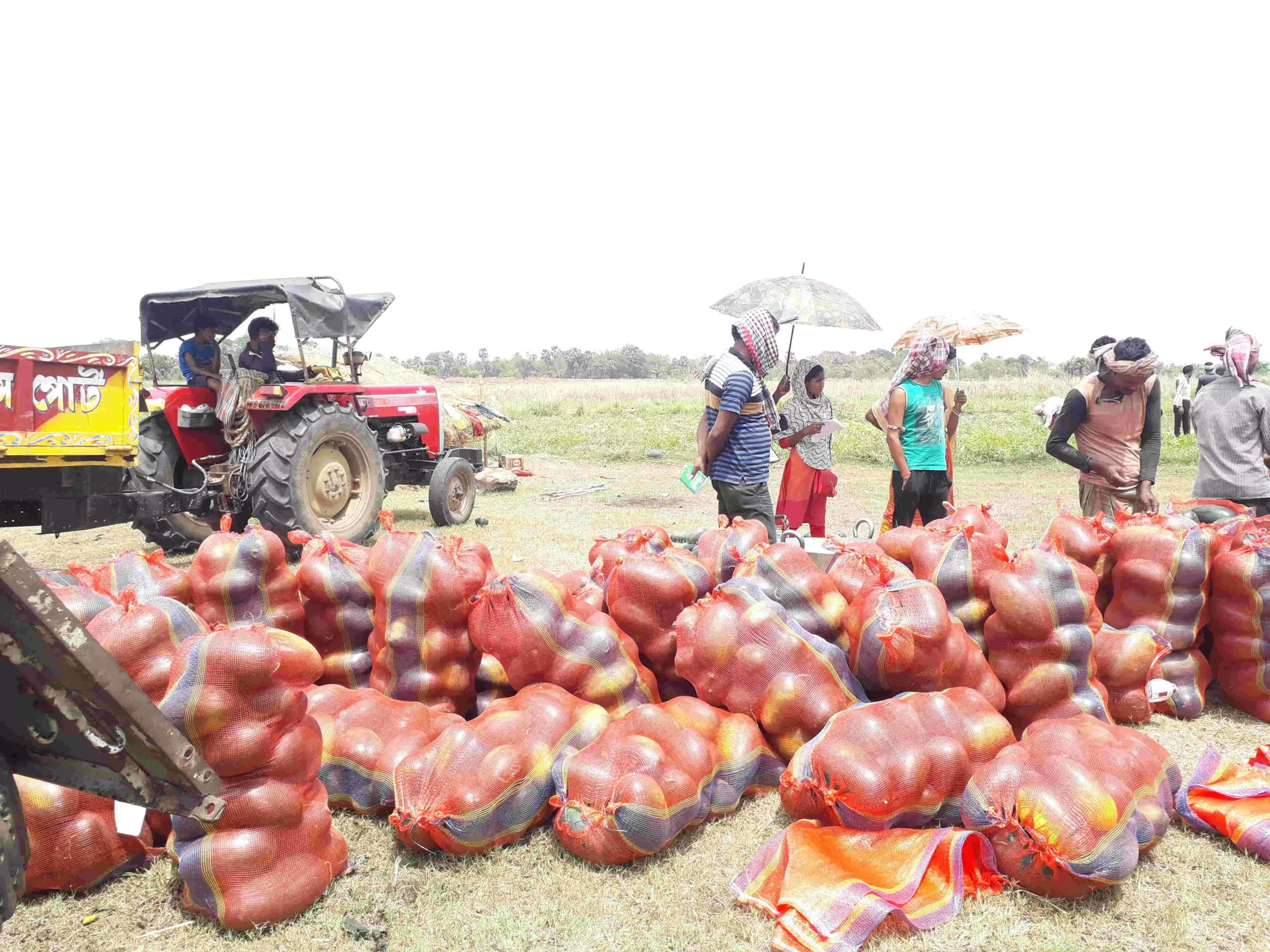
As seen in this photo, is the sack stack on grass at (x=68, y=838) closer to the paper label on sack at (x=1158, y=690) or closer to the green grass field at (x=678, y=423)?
the paper label on sack at (x=1158, y=690)

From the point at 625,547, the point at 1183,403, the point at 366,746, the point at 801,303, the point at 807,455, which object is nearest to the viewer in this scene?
the point at 366,746

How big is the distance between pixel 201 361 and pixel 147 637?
5312mm

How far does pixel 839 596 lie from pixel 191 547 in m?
6.02

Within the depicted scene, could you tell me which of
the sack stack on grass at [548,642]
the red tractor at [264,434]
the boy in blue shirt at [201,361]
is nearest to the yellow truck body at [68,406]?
the red tractor at [264,434]

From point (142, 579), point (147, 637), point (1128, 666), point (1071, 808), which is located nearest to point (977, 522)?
point (1128, 666)

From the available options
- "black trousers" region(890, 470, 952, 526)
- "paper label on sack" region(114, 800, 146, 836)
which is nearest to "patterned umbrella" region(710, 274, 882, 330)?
"black trousers" region(890, 470, 952, 526)

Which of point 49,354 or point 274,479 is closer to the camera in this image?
point 49,354

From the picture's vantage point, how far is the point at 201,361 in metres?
7.04

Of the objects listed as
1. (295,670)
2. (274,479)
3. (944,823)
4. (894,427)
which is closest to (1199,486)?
(894,427)

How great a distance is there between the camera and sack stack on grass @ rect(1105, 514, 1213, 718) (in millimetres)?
3477

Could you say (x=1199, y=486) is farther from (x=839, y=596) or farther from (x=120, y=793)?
(x=120, y=793)

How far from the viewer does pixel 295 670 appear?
229cm

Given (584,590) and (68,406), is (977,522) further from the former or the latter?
(68,406)

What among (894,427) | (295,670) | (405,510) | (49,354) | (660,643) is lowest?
(405,510)
